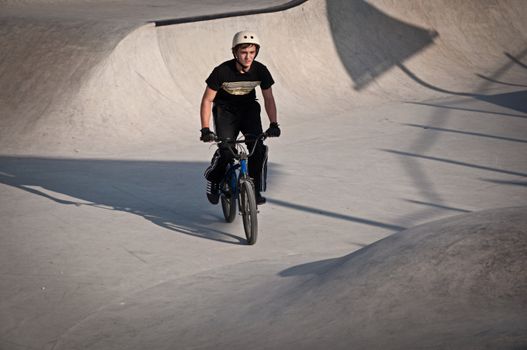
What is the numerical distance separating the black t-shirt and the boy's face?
16 cm

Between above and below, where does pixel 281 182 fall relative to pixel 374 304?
above

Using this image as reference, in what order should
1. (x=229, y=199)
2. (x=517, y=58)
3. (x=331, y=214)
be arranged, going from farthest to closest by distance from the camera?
(x=517, y=58)
(x=331, y=214)
(x=229, y=199)

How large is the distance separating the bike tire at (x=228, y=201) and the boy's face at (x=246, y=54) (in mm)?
1256

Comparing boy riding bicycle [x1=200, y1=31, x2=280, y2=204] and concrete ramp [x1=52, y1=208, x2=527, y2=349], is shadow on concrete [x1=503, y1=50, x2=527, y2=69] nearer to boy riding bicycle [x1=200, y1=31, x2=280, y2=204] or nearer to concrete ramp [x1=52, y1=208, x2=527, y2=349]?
boy riding bicycle [x1=200, y1=31, x2=280, y2=204]

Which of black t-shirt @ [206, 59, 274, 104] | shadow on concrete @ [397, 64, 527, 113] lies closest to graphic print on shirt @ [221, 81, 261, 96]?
black t-shirt @ [206, 59, 274, 104]

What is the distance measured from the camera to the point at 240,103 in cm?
866

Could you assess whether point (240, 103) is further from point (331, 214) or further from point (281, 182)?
point (281, 182)

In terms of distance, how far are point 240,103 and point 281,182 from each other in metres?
2.83

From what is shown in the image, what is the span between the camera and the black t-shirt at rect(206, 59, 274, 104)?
27.4 ft

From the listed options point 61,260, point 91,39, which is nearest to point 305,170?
point 61,260

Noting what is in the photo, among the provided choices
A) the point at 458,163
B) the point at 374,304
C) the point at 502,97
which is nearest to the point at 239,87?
the point at 374,304

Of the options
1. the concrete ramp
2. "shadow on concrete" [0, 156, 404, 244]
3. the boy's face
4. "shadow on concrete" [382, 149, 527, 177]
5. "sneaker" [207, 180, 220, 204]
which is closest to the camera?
the concrete ramp

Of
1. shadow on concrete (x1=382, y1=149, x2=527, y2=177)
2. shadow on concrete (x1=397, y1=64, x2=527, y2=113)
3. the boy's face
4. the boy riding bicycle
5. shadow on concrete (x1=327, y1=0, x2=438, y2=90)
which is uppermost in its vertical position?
shadow on concrete (x1=327, y1=0, x2=438, y2=90)

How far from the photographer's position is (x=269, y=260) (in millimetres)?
7871
